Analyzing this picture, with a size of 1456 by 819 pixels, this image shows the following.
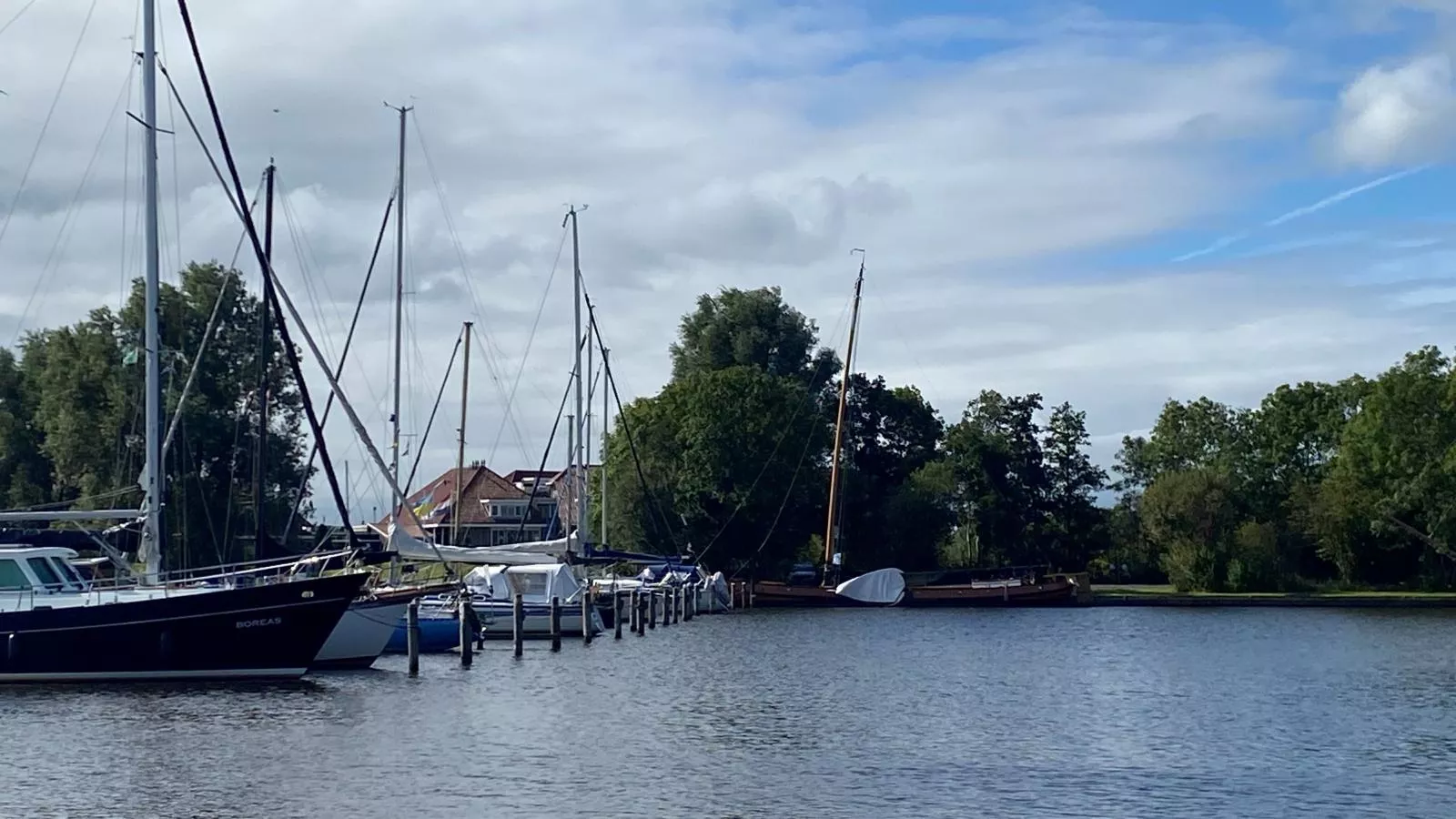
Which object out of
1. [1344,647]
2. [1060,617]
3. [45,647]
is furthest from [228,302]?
[1344,647]

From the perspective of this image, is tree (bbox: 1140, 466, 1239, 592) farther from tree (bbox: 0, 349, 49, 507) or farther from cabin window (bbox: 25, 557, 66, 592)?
cabin window (bbox: 25, 557, 66, 592)

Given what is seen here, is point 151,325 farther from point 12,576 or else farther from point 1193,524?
point 1193,524

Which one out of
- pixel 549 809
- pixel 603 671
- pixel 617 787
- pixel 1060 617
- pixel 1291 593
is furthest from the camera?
pixel 1291 593

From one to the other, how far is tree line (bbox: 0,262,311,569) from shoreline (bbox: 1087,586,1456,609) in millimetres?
45790

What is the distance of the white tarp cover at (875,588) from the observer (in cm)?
9312

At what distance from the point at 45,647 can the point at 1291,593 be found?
2949 inches

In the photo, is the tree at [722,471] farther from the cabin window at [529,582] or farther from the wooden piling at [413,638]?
the wooden piling at [413,638]

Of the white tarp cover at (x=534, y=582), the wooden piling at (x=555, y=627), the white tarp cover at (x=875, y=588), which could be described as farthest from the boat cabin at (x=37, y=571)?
the white tarp cover at (x=875, y=588)

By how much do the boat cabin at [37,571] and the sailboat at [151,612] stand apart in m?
0.03

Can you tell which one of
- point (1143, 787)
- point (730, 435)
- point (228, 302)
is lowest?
point (1143, 787)

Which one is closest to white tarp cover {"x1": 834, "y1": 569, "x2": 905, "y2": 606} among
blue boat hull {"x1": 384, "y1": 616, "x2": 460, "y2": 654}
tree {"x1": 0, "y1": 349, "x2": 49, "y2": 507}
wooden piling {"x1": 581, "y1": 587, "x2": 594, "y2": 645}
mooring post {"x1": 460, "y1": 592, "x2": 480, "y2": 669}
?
wooden piling {"x1": 581, "y1": 587, "x2": 594, "y2": 645}

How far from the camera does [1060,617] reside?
271 ft

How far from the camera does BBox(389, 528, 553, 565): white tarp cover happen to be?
50.5 meters

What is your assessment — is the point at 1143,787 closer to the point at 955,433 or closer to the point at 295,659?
the point at 295,659
